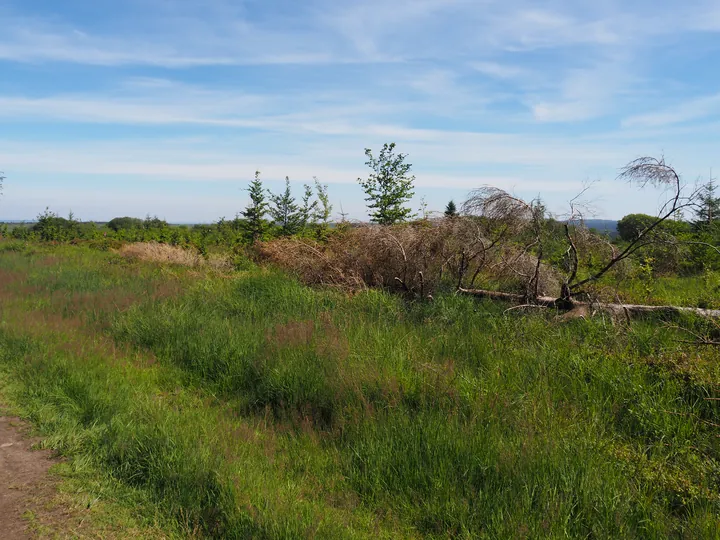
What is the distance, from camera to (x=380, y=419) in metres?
5.18

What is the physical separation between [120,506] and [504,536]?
9.41 ft

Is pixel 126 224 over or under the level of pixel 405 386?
over

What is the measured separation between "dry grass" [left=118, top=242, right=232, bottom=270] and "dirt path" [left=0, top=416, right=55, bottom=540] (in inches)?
377

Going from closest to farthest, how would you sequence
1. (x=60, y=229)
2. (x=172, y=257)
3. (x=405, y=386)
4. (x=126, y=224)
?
(x=405, y=386), (x=172, y=257), (x=60, y=229), (x=126, y=224)

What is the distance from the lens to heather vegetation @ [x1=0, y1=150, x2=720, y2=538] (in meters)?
3.97

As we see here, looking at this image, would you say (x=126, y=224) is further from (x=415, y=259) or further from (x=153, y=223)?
(x=415, y=259)

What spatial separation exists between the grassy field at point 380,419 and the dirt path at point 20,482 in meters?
0.22

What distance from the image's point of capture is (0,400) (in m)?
6.12

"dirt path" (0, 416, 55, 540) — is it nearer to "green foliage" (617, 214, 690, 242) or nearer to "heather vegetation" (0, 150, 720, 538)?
"heather vegetation" (0, 150, 720, 538)

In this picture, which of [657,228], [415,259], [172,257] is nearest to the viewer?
[657,228]

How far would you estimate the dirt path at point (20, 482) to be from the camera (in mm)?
3908

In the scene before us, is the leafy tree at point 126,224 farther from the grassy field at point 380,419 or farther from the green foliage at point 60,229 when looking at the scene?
the grassy field at point 380,419

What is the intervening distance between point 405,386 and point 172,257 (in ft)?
41.6

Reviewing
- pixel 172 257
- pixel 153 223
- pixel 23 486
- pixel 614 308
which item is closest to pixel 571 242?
pixel 614 308
